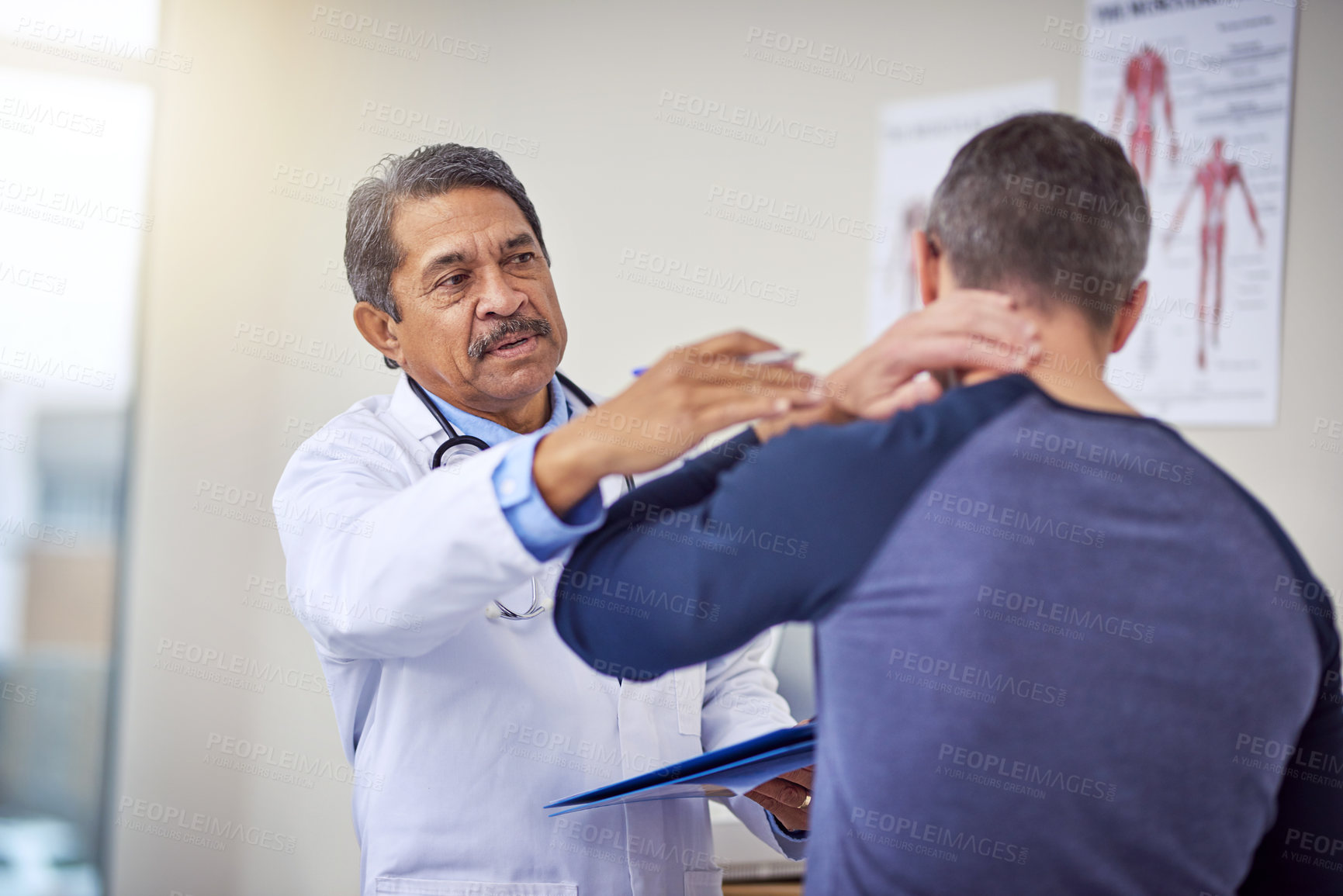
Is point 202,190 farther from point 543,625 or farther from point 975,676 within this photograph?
point 975,676

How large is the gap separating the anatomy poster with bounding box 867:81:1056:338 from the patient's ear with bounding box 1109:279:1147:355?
1810 mm

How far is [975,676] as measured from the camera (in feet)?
2.29

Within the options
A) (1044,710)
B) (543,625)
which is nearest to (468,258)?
(543,625)

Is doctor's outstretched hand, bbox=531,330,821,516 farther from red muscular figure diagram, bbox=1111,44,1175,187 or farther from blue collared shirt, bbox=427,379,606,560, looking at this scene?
red muscular figure diagram, bbox=1111,44,1175,187

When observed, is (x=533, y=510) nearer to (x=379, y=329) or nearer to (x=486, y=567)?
(x=486, y=567)

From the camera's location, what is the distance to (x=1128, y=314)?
0.85m

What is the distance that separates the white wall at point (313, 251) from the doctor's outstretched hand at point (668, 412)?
6.40ft

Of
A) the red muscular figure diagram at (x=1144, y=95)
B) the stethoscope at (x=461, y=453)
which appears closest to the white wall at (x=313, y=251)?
the red muscular figure diagram at (x=1144, y=95)

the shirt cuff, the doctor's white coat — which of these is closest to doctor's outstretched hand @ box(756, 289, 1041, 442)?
the shirt cuff

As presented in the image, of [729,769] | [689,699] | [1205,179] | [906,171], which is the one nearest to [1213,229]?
[1205,179]

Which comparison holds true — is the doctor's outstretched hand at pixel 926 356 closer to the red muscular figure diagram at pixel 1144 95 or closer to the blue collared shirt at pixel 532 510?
the blue collared shirt at pixel 532 510

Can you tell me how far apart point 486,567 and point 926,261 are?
0.45 meters

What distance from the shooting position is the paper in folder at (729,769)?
94 cm

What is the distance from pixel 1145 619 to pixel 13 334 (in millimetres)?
2916
